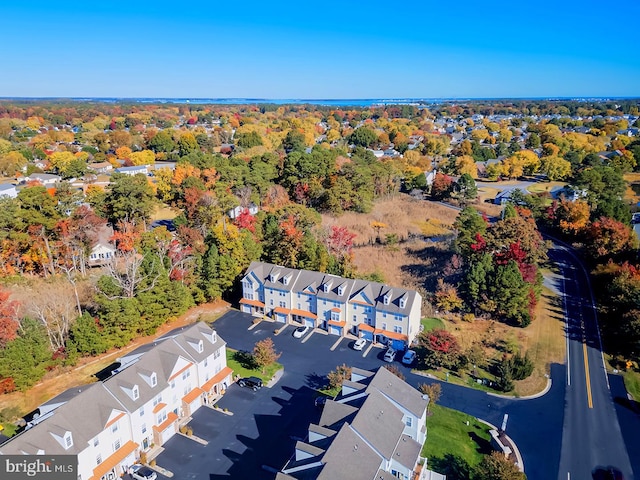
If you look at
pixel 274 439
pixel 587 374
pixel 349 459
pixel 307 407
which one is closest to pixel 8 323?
pixel 274 439

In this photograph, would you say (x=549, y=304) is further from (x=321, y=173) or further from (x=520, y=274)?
(x=321, y=173)

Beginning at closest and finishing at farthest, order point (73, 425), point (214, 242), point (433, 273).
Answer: point (73, 425) → point (214, 242) → point (433, 273)

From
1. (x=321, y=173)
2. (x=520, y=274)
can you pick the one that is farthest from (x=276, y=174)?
(x=520, y=274)

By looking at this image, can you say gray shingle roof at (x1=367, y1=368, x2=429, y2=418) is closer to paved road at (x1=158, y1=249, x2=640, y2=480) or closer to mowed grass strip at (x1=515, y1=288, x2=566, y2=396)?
paved road at (x1=158, y1=249, x2=640, y2=480)

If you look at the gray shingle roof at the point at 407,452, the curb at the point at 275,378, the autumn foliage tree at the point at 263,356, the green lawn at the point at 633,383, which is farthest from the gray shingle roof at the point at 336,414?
the green lawn at the point at 633,383

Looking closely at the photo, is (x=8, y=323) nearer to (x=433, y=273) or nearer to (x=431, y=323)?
(x=431, y=323)

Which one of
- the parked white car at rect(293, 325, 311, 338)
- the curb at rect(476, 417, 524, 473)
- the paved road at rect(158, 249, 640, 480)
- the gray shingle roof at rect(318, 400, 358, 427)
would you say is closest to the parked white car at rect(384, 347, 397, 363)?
the paved road at rect(158, 249, 640, 480)
